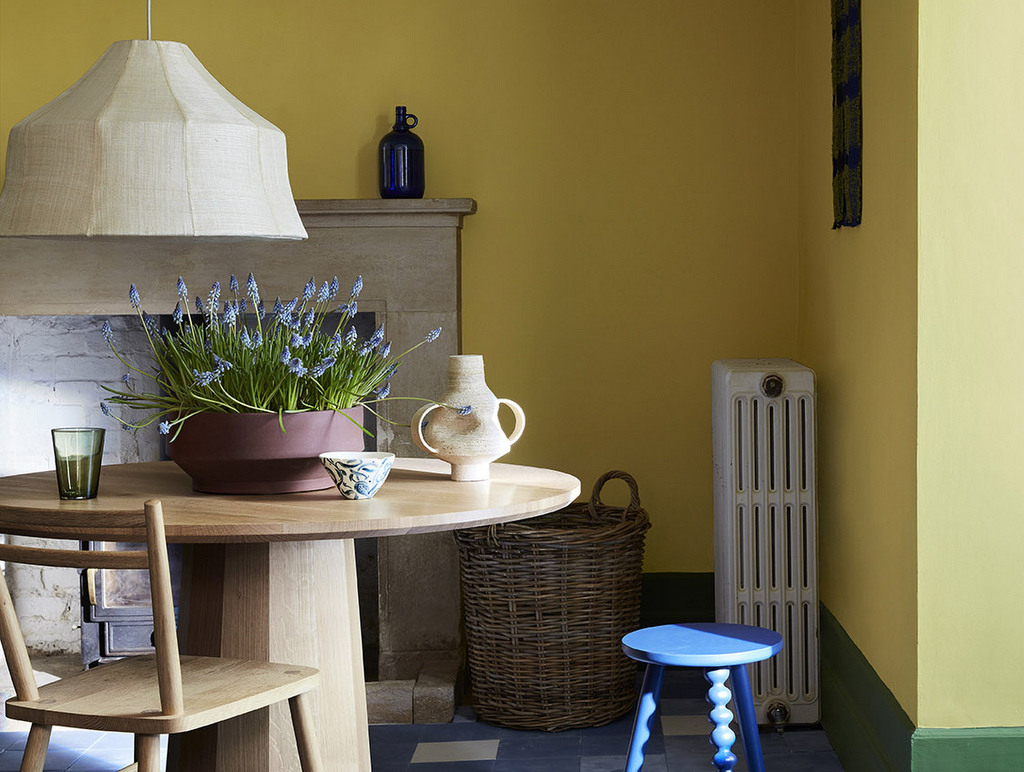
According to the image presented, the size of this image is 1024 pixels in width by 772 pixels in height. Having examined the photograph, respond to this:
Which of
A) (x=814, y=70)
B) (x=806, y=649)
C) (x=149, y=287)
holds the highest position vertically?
(x=814, y=70)

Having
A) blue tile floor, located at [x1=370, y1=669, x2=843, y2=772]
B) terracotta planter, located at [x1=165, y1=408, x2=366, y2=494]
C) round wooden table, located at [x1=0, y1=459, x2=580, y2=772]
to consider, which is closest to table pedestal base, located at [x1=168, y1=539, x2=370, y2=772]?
round wooden table, located at [x1=0, y1=459, x2=580, y2=772]

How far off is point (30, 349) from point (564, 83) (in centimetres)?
A: 195

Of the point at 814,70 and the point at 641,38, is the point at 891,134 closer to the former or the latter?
the point at 814,70

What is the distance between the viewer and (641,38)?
3631 mm

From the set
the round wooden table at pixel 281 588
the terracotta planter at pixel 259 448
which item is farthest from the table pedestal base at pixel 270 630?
the terracotta planter at pixel 259 448

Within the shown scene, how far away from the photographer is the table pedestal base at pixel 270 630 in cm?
201

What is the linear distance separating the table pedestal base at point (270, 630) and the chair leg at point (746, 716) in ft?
2.59

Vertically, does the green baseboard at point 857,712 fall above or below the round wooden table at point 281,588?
below

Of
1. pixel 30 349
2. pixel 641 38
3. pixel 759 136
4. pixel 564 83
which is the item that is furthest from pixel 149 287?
pixel 759 136

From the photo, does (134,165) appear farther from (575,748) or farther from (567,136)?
(567,136)

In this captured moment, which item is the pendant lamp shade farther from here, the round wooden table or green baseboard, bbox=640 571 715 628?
green baseboard, bbox=640 571 715 628

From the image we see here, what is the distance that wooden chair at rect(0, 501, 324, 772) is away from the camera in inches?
65.3

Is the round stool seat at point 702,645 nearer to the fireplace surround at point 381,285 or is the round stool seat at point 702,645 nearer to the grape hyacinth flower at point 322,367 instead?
the grape hyacinth flower at point 322,367

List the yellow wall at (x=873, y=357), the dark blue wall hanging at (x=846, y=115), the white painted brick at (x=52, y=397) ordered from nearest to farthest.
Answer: the yellow wall at (x=873, y=357) < the dark blue wall hanging at (x=846, y=115) < the white painted brick at (x=52, y=397)
